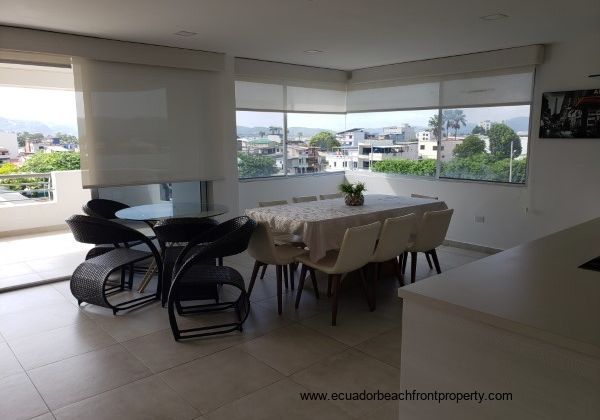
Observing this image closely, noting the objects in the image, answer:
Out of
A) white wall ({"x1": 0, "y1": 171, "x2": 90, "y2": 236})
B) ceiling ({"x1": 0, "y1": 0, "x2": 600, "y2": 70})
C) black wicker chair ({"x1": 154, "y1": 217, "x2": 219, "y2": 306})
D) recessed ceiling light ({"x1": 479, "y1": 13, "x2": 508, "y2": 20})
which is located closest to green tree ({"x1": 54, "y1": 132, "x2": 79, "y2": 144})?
white wall ({"x1": 0, "y1": 171, "x2": 90, "y2": 236})

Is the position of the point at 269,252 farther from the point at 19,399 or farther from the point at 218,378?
the point at 19,399

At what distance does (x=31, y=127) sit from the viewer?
7.92m

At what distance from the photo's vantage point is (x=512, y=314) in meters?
1.51

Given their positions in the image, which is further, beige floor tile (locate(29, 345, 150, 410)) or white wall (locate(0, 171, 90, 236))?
white wall (locate(0, 171, 90, 236))

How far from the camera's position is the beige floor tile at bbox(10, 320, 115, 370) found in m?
3.13

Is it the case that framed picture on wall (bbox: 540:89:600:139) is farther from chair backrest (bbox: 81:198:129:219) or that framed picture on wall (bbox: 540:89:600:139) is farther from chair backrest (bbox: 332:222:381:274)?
chair backrest (bbox: 81:198:129:219)

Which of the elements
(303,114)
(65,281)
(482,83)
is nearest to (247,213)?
(65,281)

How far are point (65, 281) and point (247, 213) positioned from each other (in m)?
2.15

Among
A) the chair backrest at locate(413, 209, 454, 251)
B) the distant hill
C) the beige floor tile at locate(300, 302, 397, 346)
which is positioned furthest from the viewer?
the distant hill

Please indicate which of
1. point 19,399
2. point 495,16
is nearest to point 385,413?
point 19,399

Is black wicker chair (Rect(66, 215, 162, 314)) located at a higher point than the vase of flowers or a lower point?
lower

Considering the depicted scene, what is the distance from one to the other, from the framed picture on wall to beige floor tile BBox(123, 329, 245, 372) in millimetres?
4212

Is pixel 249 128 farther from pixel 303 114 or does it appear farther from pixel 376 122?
pixel 376 122

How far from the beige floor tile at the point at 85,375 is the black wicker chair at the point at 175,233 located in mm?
972
